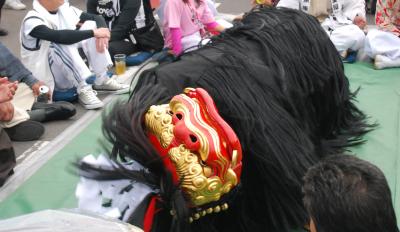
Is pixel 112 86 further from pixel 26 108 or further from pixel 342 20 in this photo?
pixel 342 20

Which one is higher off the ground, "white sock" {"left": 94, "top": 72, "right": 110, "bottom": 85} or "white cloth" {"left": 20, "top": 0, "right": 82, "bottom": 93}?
"white cloth" {"left": 20, "top": 0, "right": 82, "bottom": 93}

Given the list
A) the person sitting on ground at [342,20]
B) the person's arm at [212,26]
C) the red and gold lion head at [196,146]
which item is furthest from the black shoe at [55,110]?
the red and gold lion head at [196,146]

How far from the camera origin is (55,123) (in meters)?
2.75

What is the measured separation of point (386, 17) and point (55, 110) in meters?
2.01

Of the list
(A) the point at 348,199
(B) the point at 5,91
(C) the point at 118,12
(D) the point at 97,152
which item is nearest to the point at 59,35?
(B) the point at 5,91

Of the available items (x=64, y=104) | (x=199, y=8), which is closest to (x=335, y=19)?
(x=199, y=8)

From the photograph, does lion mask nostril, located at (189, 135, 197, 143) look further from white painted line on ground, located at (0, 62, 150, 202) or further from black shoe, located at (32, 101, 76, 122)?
black shoe, located at (32, 101, 76, 122)

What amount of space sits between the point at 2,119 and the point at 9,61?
0.44 meters

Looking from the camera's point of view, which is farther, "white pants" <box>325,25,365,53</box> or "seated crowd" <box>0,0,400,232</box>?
"white pants" <box>325,25,365,53</box>

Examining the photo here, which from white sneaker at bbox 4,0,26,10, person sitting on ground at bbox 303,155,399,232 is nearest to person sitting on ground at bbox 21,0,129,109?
person sitting on ground at bbox 303,155,399,232

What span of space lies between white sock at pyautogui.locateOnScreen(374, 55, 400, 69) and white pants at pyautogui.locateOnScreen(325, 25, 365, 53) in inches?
8.1

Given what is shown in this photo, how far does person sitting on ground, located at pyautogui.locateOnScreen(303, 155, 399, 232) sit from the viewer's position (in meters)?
0.92

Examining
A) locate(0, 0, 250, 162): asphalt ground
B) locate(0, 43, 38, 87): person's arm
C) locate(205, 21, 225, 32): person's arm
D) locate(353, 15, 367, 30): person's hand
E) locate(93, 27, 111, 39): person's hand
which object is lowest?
locate(0, 0, 250, 162): asphalt ground

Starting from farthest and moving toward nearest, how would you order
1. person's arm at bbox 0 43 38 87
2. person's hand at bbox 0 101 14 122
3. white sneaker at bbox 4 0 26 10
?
white sneaker at bbox 4 0 26 10 < person's arm at bbox 0 43 38 87 < person's hand at bbox 0 101 14 122
